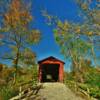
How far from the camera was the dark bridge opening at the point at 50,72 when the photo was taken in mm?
42950

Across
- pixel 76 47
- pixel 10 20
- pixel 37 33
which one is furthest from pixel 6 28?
pixel 76 47

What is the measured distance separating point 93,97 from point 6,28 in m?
14.2

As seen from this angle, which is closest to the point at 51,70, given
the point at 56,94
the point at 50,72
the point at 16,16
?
the point at 50,72

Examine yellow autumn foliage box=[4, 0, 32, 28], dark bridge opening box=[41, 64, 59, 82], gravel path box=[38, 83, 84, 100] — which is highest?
yellow autumn foliage box=[4, 0, 32, 28]

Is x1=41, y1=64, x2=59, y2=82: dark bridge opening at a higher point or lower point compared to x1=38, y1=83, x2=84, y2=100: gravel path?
higher

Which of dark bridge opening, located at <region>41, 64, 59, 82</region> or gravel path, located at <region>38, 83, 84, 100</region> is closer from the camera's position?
gravel path, located at <region>38, 83, 84, 100</region>

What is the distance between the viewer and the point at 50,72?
43844mm

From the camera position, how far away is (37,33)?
3778 cm

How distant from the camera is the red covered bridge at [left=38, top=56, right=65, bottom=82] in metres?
39.9

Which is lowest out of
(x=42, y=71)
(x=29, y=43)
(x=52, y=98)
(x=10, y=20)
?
(x=52, y=98)

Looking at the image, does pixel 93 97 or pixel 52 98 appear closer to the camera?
pixel 52 98

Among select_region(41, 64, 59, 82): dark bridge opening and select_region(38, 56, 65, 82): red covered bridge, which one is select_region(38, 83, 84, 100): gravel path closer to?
select_region(38, 56, 65, 82): red covered bridge

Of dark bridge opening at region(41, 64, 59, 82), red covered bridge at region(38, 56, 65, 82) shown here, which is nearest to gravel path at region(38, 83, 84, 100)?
red covered bridge at region(38, 56, 65, 82)

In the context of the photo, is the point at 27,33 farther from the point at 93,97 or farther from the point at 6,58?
the point at 93,97
